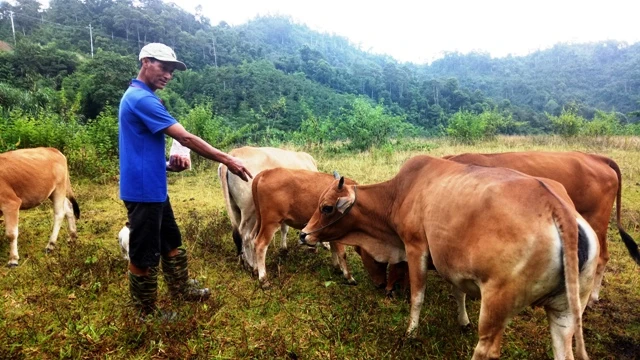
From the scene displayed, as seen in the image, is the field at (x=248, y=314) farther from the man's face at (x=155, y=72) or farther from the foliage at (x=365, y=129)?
the foliage at (x=365, y=129)

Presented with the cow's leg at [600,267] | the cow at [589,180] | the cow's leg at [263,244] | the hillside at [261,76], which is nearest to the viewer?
the cow's leg at [600,267]

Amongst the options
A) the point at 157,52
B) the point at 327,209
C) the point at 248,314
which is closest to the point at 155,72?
the point at 157,52

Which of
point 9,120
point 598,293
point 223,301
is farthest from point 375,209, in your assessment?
point 9,120

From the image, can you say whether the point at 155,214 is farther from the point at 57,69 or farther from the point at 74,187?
the point at 57,69

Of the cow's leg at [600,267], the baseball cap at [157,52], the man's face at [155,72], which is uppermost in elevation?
the baseball cap at [157,52]

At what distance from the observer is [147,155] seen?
3521mm

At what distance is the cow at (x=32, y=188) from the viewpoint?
555cm

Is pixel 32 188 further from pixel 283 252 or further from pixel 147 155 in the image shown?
pixel 283 252

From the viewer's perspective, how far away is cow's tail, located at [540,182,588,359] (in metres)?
2.42

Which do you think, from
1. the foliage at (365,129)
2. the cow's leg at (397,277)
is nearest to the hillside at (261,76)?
the foliage at (365,129)

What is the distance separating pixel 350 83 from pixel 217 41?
94.8ft

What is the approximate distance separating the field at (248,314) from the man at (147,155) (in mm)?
571

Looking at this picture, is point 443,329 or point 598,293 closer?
point 443,329

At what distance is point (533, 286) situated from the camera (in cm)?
259
